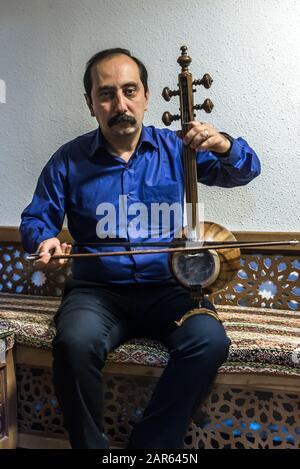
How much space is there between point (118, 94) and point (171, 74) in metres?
0.54

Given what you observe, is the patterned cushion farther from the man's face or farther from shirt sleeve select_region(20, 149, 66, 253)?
the man's face

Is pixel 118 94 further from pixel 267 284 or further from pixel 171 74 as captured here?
pixel 267 284

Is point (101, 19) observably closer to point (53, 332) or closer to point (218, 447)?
point (53, 332)

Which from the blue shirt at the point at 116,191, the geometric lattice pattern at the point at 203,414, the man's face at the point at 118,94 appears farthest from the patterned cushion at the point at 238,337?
the man's face at the point at 118,94

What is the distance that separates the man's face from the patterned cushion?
0.70 metres

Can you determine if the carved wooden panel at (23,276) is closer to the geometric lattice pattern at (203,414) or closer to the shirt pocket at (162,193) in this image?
the geometric lattice pattern at (203,414)

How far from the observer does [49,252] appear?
1.51 meters

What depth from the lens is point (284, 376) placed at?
149 centimetres

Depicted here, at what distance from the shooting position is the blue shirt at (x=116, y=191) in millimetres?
1677

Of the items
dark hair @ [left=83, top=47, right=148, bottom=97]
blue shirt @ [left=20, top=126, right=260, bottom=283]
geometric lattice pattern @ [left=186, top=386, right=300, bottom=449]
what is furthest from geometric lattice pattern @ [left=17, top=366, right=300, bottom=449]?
dark hair @ [left=83, top=47, right=148, bottom=97]

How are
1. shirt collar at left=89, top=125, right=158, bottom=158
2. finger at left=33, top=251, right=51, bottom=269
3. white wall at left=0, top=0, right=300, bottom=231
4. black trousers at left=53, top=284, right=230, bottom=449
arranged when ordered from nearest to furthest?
black trousers at left=53, top=284, right=230, bottom=449, finger at left=33, top=251, right=51, bottom=269, shirt collar at left=89, top=125, right=158, bottom=158, white wall at left=0, top=0, right=300, bottom=231

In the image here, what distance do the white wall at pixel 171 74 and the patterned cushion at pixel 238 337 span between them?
40cm

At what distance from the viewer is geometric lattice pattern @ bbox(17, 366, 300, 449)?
154 cm
